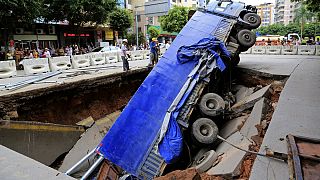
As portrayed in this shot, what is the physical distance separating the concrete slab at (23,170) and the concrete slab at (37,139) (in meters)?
5.86

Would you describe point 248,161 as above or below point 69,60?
below

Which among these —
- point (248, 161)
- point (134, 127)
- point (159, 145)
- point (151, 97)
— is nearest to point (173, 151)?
point (159, 145)

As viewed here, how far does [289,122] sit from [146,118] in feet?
10.2

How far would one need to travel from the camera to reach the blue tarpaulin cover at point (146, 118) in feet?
19.4

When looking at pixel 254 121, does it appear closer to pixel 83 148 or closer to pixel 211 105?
pixel 211 105

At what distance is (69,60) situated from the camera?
15.2 meters

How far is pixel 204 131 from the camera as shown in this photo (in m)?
6.51

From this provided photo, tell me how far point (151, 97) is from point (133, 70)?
559cm

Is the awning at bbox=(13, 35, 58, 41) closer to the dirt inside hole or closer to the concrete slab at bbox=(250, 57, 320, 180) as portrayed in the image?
the dirt inside hole

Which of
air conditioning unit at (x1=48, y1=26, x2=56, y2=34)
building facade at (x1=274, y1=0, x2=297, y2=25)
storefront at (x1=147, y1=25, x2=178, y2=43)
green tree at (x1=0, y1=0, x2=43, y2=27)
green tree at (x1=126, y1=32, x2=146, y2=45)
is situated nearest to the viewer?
green tree at (x1=0, y1=0, x2=43, y2=27)

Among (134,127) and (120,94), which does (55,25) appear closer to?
(120,94)

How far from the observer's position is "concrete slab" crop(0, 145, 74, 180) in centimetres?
194

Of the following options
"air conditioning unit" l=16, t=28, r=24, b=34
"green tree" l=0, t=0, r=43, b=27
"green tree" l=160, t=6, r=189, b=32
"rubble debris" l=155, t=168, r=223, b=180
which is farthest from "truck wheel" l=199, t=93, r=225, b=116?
"green tree" l=160, t=6, r=189, b=32

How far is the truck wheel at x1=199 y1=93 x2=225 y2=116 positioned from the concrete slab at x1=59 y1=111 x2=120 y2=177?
3.24m
